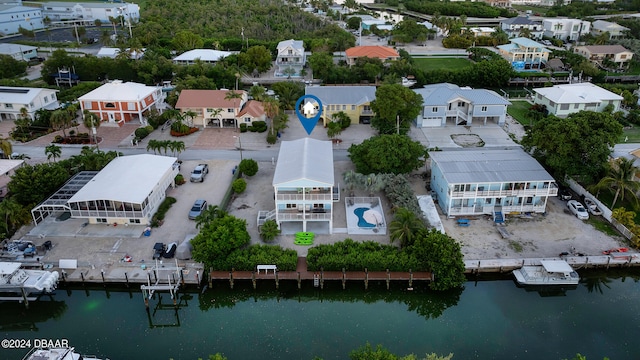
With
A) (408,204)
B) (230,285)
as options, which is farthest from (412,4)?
(230,285)

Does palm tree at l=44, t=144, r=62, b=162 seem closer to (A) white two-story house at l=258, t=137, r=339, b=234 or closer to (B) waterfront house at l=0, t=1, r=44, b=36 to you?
(A) white two-story house at l=258, t=137, r=339, b=234

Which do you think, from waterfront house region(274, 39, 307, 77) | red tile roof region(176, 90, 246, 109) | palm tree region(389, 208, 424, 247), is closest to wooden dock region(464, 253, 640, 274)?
palm tree region(389, 208, 424, 247)

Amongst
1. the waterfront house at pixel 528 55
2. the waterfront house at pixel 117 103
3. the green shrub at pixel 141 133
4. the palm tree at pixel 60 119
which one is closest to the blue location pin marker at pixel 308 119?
the green shrub at pixel 141 133

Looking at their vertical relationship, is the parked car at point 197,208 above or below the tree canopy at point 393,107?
below

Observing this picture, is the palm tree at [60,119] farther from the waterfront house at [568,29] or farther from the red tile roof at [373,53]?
the waterfront house at [568,29]

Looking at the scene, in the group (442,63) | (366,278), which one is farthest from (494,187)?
(442,63)

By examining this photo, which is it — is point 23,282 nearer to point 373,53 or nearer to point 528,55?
point 373,53
